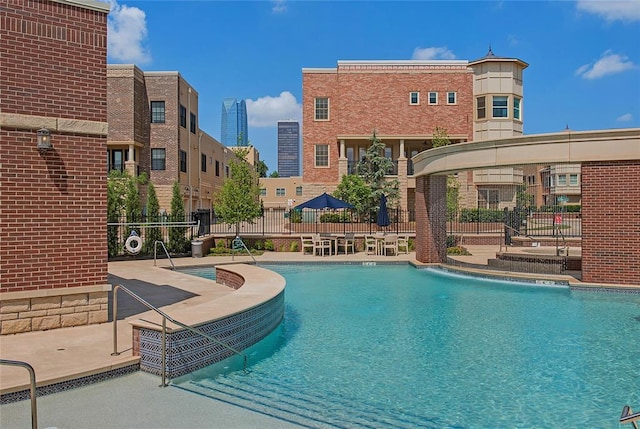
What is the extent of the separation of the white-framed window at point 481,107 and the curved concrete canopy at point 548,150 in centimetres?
2074

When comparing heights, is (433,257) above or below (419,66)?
below

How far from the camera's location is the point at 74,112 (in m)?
7.89

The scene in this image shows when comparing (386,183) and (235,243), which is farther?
(386,183)

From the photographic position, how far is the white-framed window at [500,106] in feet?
112

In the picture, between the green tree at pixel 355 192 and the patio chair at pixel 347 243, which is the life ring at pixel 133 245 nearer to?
the patio chair at pixel 347 243

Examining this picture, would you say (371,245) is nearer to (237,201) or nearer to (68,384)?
(237,201)

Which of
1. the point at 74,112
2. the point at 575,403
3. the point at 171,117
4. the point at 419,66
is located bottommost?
the point at 575,403

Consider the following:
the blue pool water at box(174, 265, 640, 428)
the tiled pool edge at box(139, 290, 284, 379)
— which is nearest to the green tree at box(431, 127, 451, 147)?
the blue pool water at box(174, 265, 640, 428)

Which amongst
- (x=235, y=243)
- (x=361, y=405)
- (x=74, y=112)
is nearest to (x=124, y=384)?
(x=361, y=405)

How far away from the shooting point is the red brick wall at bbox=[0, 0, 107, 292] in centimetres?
729

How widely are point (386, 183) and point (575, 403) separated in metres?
28.6

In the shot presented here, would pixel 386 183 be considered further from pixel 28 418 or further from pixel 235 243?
pixel 28 418

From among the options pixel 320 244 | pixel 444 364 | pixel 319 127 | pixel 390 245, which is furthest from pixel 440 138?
pixel 444 364

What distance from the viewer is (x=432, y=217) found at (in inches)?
684
